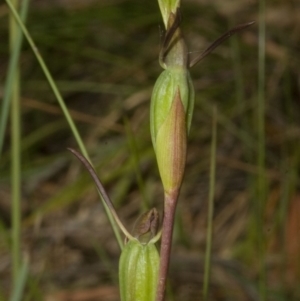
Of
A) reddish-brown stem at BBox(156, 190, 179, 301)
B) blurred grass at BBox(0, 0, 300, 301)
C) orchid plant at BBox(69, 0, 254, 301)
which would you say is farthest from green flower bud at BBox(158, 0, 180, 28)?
blurred grass at BBox(0, 0, 300, 301)

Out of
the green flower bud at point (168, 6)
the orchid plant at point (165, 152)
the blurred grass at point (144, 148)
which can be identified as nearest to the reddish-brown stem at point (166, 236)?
the orchid plant at point (165, 152)

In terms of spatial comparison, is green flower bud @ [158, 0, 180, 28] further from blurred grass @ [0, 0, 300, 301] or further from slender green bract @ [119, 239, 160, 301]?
blurred grass @ [0, 0, 300, 301]

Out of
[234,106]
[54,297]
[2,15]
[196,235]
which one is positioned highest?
[2,15]

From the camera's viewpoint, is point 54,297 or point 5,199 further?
point 5,199

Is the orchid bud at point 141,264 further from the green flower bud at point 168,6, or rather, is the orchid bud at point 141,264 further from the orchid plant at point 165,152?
the green flower bud at point 168,6

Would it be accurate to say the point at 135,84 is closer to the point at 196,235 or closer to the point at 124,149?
the point at 124,149

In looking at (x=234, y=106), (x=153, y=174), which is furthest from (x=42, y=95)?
(x=234, y=106)
